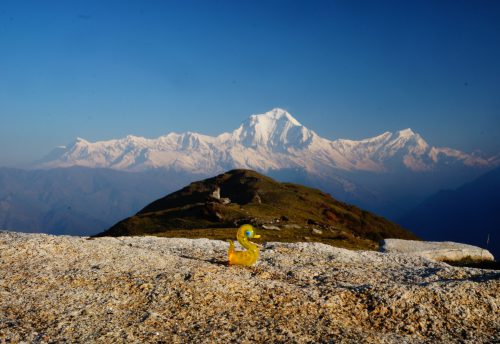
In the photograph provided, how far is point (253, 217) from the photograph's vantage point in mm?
68250

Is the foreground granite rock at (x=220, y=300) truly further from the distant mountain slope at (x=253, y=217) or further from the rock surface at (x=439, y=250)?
the distant mountain slope at (x=253, y=217)

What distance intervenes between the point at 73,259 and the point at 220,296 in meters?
12.1

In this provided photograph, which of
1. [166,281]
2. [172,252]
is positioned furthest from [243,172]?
[166,281]

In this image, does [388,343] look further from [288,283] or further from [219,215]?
[219,215]

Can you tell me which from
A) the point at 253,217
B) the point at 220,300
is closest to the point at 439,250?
the point at 253,217

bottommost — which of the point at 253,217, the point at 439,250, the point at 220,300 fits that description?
the point at 220,300

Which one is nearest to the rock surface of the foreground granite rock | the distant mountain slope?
the distant mountain slope

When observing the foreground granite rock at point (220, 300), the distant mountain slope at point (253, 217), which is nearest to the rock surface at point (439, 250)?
the distant mountain slope at point (253, 217)

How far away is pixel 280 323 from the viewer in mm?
18688

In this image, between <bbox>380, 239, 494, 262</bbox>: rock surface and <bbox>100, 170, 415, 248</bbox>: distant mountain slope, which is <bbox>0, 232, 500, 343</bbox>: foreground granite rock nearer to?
<bbox>380, 239, 494, 262</bbox>: rock surface

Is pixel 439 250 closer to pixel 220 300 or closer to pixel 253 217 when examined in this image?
pixel 253 217

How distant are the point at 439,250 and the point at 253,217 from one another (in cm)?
3086

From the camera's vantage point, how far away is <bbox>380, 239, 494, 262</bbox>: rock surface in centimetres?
4674

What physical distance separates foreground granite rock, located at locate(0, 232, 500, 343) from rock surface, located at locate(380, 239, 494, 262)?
58.0 ft
